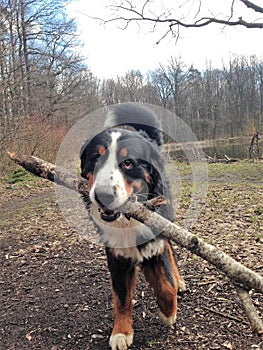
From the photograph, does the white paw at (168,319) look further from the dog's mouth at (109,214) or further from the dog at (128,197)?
the dog's mouth at (109,214)

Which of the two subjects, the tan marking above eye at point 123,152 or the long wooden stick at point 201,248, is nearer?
the long wooden stick at point 201,248

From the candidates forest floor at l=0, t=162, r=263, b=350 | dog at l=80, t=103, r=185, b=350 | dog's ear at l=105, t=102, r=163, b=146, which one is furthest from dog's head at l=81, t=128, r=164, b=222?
forest floor at l=0, t=162, r=263, b=350

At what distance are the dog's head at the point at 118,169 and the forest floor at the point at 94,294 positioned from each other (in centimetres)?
72

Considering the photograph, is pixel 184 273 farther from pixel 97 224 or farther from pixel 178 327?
pixel 97 224

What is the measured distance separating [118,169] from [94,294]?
75.5 inches

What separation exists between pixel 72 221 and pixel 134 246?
13.2ft

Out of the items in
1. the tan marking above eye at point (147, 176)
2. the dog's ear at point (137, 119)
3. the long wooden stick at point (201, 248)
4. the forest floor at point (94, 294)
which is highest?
the dog's ear at point (137, 119)

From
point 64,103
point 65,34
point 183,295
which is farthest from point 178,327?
point 65,34

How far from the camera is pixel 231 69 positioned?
178ft

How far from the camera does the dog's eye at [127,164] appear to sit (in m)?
2.53

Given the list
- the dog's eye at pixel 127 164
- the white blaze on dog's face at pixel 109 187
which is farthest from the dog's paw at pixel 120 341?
the dog's eye at pixel 127 164

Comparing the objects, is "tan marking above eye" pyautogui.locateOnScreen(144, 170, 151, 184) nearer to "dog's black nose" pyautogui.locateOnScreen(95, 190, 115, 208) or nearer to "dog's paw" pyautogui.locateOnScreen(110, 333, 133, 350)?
"dog's black nose" pyautogui.locateOnScreen(95, 190, 115, 208)

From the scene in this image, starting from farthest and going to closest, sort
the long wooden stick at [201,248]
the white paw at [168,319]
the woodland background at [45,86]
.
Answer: the woodland background at [45,86]
the white paw at [168,319]
the long wooden stick at [201,248]

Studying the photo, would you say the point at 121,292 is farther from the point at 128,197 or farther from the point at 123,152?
the point at 123,152
